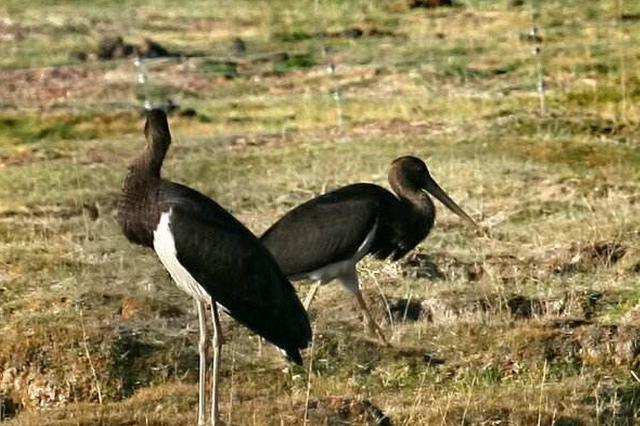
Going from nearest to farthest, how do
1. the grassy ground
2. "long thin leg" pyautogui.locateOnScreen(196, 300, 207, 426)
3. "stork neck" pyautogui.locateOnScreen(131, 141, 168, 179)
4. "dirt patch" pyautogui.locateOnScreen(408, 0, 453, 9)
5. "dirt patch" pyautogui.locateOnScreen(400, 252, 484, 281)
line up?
"long thin leg" pyautogui.locateOnScreen(196, 300, 207, 426), "stork neck" pyautogui.locateOnScreen(131, 141, 168, 179), the grassy ground, "dirt patch" pyautogui.locateOnScreen(400, 252, 484, 281), "dirt patch" pyautogui.locateOnScreen(408, 0, 453, 9)

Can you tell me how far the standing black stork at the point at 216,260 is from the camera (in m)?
9.96

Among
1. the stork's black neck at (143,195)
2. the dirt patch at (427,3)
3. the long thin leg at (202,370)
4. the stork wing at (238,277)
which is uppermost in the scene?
the stork's black neck at (143,195)

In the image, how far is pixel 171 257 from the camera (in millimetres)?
10039

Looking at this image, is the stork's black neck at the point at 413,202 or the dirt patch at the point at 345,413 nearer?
the dirt patch at the point at 345,413

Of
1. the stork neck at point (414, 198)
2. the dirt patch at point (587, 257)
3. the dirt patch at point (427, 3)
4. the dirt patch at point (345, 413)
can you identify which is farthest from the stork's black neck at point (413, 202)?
the dirt patch at point (427, 3)

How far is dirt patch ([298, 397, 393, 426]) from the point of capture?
31.7 feet

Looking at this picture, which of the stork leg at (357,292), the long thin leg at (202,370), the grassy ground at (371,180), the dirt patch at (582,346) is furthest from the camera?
the stork leg at (357,292)

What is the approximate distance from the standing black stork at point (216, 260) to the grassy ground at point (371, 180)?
16.8 inches

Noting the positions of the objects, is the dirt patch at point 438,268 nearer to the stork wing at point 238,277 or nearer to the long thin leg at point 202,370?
the long thin leg at point 202,370

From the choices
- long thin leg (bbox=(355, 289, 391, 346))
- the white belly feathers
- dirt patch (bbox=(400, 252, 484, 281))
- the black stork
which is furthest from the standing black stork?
dirt patch (bbox=(400, 252, 484, 281))

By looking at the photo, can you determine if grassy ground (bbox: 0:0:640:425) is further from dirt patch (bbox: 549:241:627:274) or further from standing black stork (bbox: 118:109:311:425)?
standing black stork (bbox: 118:109:311:425)

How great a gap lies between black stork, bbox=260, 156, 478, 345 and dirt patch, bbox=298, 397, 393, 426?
1.86 meters

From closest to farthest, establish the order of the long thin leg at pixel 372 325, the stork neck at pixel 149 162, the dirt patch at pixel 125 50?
the stork neck at pixel 149 162, the long thin leg at pixel 372 325, the dirt patch at pixel 125 50

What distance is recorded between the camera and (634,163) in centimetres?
2012
